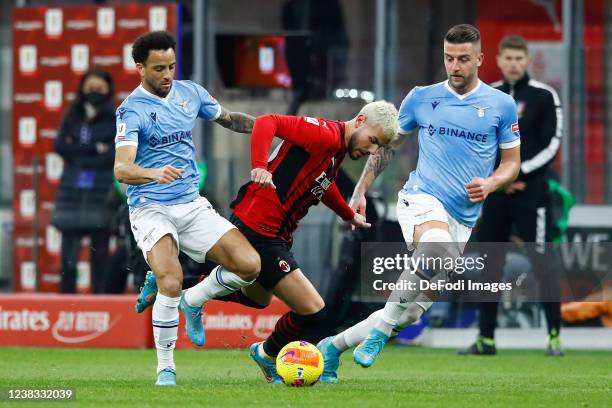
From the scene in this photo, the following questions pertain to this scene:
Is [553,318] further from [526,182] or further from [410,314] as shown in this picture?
[410,314]

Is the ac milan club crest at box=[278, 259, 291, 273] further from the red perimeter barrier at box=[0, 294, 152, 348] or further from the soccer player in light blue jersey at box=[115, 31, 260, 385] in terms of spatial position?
the red perimeter barrier at box=[0, 294, 152, 348]

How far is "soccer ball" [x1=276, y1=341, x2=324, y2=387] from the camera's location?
9648 millimetres

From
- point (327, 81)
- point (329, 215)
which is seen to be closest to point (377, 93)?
point (327, 81)

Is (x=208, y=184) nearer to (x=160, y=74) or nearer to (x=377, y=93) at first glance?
(x=377, y=93)

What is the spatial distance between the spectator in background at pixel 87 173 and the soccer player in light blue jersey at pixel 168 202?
5.37m

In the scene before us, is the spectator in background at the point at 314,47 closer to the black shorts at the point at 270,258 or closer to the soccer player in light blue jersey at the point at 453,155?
the soccer player in light blue jersey at the point at 453,155

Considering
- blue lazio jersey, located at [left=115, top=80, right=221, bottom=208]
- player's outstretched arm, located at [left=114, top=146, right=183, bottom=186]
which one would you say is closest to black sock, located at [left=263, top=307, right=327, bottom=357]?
blue lazio jersey, located at [left=115, top=80, right=221, bottom=208]

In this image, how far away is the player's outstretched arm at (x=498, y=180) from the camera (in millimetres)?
10211

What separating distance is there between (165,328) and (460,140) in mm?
2343

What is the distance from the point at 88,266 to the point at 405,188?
231 inches

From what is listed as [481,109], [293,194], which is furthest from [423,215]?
[293,194]

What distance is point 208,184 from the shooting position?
15.8 metres

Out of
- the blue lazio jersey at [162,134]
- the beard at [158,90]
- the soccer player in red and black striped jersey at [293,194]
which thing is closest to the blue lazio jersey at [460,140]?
the soccer player in red and black striped jersey at [293,194]

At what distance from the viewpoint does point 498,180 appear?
1041 cm
